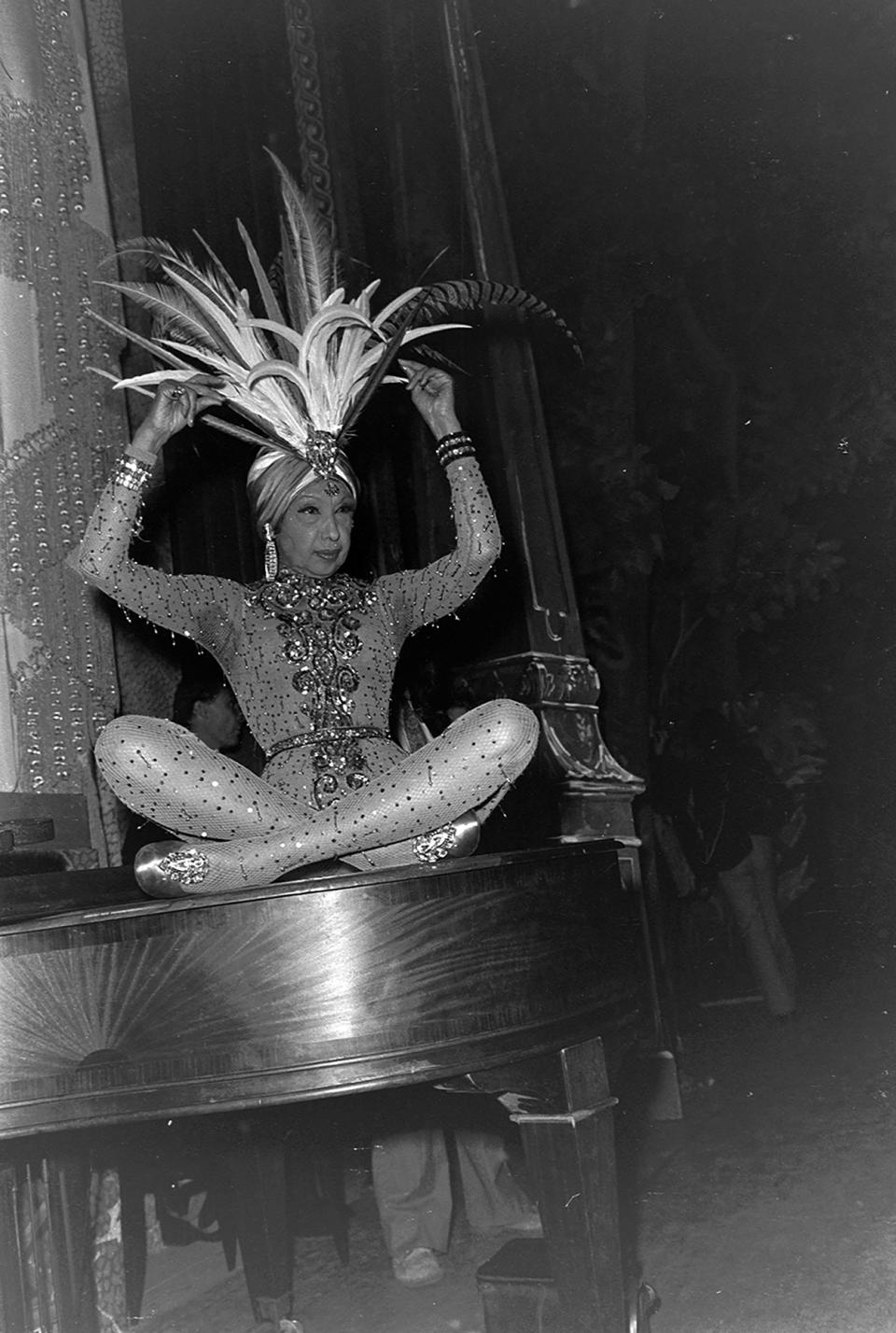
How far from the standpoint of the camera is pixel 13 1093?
1276mm

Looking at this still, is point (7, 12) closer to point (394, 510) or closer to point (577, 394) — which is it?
point (394, 510)

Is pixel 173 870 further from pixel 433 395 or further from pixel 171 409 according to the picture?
pixel 433 395

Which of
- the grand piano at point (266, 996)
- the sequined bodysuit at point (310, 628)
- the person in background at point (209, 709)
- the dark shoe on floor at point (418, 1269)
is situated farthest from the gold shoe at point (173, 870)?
the dark shoe on floor at point (418, 1269)

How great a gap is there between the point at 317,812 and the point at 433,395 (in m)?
0.77

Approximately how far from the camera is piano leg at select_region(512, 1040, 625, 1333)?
1487mm

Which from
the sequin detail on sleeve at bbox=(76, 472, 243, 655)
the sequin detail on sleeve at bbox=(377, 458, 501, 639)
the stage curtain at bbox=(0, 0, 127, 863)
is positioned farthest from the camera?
the stage curtain at bbox=(0, 0, 127, 863)

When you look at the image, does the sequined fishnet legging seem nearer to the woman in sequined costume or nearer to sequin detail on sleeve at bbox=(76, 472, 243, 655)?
the woman in sequined costume

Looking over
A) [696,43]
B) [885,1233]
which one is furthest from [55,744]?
[696,43]

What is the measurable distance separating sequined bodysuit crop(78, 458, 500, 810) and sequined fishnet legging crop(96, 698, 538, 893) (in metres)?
0.22

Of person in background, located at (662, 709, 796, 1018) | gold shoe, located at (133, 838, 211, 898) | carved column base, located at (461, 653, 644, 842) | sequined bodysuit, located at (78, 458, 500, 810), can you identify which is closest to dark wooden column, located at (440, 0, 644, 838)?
carved column base, located at (461, 653, 644, 842)

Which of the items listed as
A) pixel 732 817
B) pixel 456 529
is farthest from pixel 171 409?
pixel 732 817

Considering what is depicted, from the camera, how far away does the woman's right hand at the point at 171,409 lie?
5.70 feet

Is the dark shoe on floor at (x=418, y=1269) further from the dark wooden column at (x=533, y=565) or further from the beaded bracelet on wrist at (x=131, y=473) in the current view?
the beaded bracelet on wrist at (x=131, y=473)

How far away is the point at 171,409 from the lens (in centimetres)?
176
